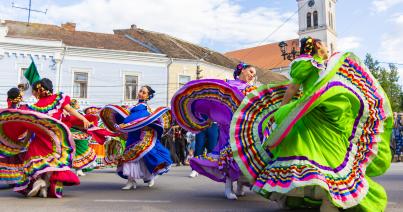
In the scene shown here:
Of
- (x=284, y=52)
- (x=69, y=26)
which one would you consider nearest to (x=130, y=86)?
(x=69, y=26)

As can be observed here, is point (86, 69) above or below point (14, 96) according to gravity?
above

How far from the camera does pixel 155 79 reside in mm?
25969

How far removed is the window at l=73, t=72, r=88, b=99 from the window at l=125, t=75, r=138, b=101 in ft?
8.12

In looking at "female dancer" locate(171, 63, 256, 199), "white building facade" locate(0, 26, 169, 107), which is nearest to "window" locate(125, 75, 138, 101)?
"white building facade" locate(0, 26, 169, 107)

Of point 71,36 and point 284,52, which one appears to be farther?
point 71,36

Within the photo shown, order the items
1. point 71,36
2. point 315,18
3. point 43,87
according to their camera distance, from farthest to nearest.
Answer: point 315,18 < point 71,36 < point 43,87

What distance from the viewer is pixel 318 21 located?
59188 mm

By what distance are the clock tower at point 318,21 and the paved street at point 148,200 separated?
180 feet

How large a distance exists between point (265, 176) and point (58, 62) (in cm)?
2129

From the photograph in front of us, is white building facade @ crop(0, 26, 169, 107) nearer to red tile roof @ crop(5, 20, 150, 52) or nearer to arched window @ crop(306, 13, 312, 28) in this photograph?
red tile roof @ crop(5, 20, 150, 52)

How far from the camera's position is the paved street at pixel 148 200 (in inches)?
181

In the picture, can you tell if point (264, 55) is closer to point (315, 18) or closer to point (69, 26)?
point (315, 18)

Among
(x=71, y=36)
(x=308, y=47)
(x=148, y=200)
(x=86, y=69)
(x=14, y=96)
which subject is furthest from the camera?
(x=71, y=36)

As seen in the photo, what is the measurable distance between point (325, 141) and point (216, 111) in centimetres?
197
